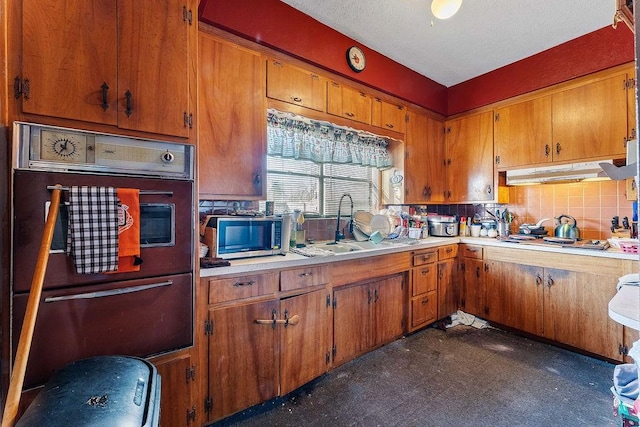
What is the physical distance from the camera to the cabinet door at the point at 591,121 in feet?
7.98

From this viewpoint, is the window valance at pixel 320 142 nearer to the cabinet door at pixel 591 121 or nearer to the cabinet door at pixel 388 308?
the cabinet door at pixel 388 308

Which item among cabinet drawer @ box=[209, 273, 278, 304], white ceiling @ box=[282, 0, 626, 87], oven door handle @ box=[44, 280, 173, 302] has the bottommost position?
cabinet drawer @ box=[209, 273, 278, 304]

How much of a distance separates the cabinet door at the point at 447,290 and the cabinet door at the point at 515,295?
32cm

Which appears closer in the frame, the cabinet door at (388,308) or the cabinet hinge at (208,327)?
the cabinet hinge at (208,327)

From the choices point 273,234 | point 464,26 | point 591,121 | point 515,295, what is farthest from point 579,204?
point 273,234

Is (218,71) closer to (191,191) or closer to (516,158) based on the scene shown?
(191,191)

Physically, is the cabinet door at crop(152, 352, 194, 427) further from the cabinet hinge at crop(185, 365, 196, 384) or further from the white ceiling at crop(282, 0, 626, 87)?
the white ceiling at crop(282, 0, 626, 87)

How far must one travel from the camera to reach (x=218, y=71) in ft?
6.22

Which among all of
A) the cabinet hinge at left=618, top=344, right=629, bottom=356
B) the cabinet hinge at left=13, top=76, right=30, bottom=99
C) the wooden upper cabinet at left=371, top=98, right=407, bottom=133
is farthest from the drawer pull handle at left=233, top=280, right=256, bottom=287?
the cabinet hinge at left=618, top=344, right=629, bottom=356

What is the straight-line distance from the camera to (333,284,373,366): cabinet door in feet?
7.02

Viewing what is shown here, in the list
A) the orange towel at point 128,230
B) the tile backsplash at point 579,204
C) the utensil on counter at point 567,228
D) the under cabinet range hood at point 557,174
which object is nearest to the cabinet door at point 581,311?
the utensil on counter at point 567,228

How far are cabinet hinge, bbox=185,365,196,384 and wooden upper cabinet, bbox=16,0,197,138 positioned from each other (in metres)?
1.17

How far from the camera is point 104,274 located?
48.6 inches

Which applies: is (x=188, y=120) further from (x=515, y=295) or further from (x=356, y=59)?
(x=515, y=295)
